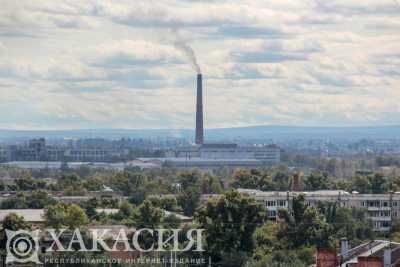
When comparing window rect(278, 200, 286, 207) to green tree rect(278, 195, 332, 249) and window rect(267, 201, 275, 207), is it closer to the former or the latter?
window rect(267, 201, 275, 207)

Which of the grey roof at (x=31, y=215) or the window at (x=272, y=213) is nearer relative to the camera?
the grey roof at (x=31, y=215)

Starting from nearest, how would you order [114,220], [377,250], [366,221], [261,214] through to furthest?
[377,250]
[261,214]
[114,220]
[366,221]

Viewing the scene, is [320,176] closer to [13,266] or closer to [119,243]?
[119,243]

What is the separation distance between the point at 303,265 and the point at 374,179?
76.3m

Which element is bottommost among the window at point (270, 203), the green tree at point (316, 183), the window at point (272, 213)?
the window at point (272, 213)

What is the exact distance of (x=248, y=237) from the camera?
233 feet

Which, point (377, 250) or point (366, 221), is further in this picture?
point (366, 221)

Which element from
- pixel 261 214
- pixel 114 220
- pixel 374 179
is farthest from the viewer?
pixel 374 179

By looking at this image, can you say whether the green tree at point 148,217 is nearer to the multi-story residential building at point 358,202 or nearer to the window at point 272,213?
the window at point 272,213

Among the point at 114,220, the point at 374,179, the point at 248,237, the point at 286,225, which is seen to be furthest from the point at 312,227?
the point at 374,179

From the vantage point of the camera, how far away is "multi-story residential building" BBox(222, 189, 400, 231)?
10719 centimetres

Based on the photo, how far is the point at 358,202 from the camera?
371 ft

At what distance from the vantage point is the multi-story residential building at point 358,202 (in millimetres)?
107188

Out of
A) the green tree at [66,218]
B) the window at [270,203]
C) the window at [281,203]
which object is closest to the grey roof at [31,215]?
the green tree at [66,218]
